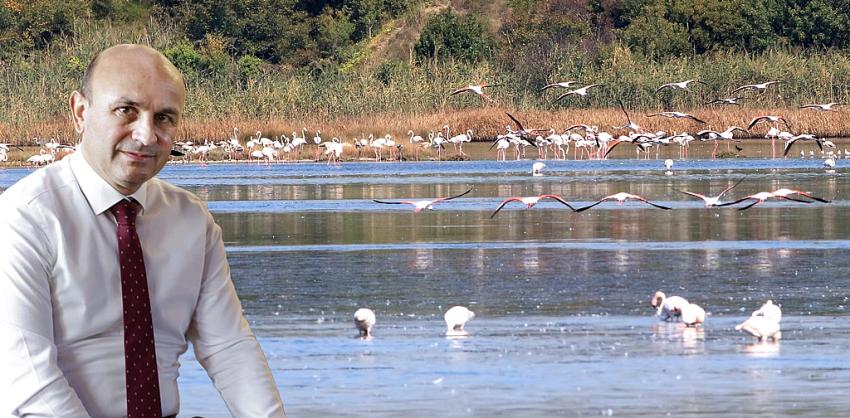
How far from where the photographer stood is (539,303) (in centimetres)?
1031

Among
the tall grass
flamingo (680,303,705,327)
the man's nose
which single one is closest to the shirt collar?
the man's nose

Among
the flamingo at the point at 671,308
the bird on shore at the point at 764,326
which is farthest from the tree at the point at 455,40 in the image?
the bird on shore at the point at 764,326

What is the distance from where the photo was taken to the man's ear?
10.0 ft

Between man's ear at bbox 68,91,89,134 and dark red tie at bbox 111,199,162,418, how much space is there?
18 cm

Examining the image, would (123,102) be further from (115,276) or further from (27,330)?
(27,330)

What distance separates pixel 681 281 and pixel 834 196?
10515 millimetres

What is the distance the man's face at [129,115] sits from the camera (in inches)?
117

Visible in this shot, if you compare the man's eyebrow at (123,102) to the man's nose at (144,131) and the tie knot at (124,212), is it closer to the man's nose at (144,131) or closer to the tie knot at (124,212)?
the man's nose at (144,131)

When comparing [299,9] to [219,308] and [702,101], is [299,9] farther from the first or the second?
[219,308]

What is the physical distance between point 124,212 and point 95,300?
0.17 m

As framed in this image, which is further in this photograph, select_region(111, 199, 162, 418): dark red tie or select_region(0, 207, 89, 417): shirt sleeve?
select_region(111, 199, 162, 418): dark red tie

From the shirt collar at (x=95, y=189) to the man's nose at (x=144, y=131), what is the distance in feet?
0.38

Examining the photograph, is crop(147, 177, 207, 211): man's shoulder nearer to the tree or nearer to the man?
the man

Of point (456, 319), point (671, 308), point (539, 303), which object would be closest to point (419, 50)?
point (539, 303)
